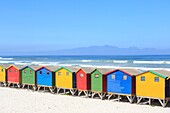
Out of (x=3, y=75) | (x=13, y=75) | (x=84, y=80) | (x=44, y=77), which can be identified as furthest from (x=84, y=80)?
(x=3, y=75)

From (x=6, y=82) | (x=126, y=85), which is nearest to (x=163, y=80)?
(x=126, y=85)

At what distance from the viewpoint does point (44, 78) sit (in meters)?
30.6

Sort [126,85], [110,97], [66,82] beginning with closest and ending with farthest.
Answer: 1. [126,85]
2. [110,97]
3. [66,82]

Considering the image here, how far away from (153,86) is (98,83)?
17.3ft

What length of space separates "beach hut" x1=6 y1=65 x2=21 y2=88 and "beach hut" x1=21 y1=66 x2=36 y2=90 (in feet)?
1.85

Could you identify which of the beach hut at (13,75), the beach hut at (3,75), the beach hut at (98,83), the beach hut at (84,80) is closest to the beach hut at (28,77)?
the beach hut at (13,75)

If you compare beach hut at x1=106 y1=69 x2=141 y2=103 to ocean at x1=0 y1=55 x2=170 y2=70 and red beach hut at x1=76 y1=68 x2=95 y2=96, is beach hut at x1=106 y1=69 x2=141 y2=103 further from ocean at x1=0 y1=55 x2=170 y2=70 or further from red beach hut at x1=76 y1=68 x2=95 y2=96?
ocean at x1=0 y1=55 x2=170 y2=70

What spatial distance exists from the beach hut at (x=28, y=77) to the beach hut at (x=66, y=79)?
3387 mm

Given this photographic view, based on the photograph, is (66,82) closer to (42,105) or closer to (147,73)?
(42,105)

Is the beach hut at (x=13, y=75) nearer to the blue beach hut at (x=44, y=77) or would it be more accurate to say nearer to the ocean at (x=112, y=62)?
the blue beach hut at (x=44, y=77)

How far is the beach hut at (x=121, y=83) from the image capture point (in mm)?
23875

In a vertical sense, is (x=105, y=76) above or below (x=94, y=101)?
above

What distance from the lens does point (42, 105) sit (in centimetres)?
2316

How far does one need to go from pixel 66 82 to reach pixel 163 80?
32.7ft
